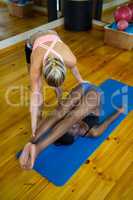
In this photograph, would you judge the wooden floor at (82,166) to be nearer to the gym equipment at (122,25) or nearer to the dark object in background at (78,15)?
the gym equipment at (122,25)

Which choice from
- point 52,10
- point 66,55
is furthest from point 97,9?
point 66,55

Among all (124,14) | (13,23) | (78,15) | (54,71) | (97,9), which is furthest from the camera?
(97,9)

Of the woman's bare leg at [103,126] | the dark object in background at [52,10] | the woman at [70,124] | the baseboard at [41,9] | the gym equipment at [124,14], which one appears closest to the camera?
the woman at [70,124]

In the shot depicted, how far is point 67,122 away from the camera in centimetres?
155

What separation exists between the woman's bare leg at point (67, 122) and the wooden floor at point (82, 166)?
16 centimetres

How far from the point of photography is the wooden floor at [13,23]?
2930 millimetres

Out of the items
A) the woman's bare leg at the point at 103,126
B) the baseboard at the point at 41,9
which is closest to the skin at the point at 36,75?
the woman's bare leg at the point at 103,126

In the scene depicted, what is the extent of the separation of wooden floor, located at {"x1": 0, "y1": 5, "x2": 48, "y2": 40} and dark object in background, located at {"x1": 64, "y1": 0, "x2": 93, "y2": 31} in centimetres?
39

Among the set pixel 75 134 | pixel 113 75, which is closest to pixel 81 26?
pixel 113 75

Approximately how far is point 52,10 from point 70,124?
2.22m

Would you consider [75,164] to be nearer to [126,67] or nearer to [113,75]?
[113,75]

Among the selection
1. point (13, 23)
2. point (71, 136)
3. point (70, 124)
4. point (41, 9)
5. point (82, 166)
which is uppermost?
point (41, 9)

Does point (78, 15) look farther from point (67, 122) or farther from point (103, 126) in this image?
point (67, 122)

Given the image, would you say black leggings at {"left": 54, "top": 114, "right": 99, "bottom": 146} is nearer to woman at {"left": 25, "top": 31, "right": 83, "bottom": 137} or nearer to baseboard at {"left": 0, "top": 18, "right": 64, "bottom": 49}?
woman at {"left": 25, "top": 31, "right": 83, "bottom": 137}
